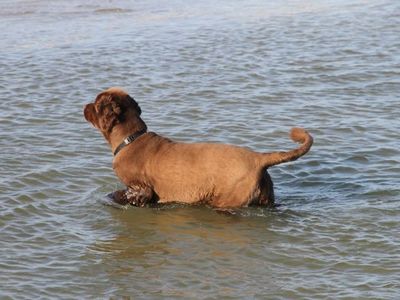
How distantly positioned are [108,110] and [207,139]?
2.29 metres

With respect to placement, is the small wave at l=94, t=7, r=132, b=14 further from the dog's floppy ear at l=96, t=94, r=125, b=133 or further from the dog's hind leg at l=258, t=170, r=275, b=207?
the dog's hind leg at l=258, t=170, r=275, b=207

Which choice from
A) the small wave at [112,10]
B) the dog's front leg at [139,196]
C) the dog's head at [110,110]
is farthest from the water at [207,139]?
the dog's head at [110,110]

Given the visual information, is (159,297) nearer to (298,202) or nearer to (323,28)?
(298,202)

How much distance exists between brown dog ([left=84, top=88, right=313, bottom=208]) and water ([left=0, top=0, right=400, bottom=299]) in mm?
184

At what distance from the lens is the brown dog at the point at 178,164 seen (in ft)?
27.0

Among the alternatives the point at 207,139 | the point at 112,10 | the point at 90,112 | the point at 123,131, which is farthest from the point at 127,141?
the point at 112,10

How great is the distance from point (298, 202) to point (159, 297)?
2637 mm

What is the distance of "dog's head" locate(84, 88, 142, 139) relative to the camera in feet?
29.0

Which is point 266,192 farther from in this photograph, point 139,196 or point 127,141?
point 127,141

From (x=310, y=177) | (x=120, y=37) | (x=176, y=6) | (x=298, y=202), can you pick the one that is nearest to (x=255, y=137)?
(x=310, y=177)

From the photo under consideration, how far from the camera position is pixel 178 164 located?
852cm

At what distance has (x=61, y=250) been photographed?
7695 mm

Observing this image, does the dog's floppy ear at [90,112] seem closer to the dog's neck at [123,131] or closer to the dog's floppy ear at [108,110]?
Answer: the dog's floppy ear at [108,110]

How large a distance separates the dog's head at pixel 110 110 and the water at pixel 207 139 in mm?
772
